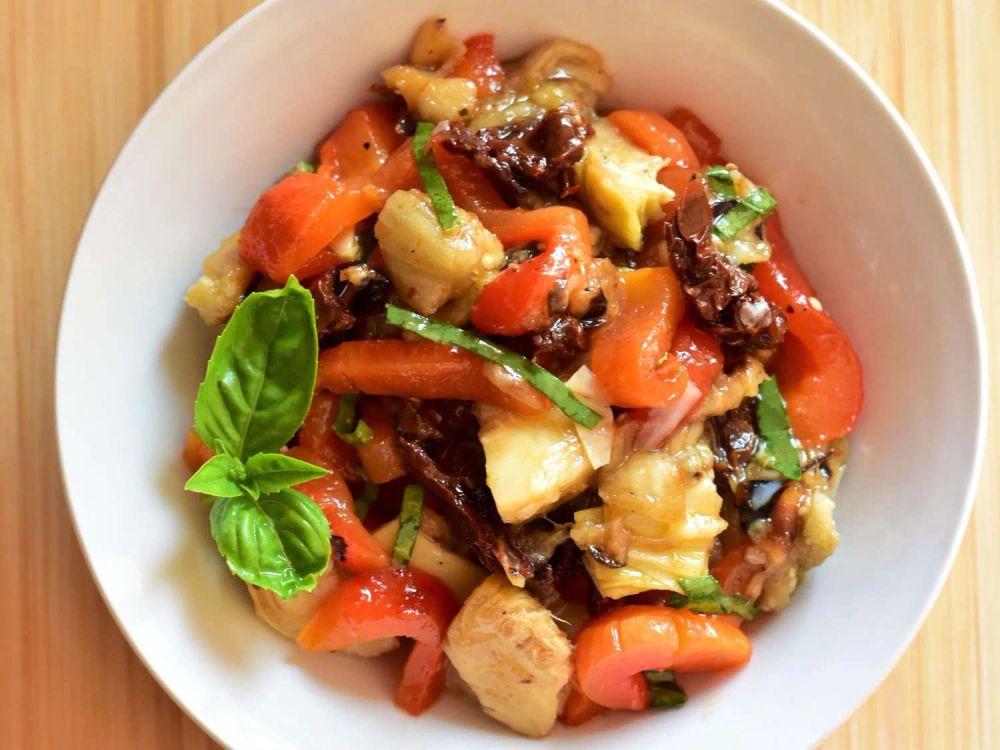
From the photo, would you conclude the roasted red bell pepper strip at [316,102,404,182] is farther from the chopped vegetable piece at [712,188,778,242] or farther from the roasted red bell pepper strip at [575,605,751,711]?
the roasted red bell pepper strip at [575,605,751,711]

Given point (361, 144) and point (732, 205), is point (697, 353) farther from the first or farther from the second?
point (361, 144)

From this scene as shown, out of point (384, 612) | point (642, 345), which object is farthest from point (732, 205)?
point (384, 612)

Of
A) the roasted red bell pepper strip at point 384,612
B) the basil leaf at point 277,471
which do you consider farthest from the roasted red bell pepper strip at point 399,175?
the roasted red bell pepper strip at point 384,612

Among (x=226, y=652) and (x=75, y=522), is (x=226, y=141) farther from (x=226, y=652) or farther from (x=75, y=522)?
(x=226, y=652)

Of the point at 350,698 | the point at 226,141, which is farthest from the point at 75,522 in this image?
the point at 226,141

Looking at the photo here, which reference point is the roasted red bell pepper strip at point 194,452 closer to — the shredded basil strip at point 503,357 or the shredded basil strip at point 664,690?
the shredded basil strip at point 503,357

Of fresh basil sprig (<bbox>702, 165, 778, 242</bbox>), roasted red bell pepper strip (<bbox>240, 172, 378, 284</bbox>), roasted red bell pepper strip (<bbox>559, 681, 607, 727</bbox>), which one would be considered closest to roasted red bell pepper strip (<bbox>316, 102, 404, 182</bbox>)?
roasted red bell pepper strip (<bbox>240, 172, 378, 284</bbox>)
